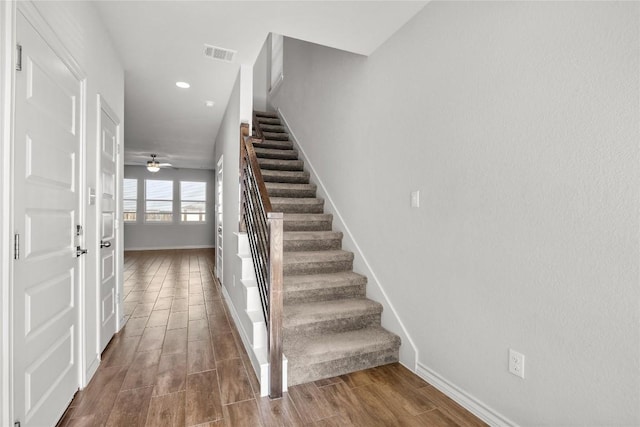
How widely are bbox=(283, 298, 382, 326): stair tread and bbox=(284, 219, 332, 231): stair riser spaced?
1.03 m

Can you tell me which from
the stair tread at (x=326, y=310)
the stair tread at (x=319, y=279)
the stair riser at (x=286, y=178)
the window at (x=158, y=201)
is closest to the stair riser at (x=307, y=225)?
the stair tread at (x=319, y=279)

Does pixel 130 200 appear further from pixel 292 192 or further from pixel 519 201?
pixel 519 201

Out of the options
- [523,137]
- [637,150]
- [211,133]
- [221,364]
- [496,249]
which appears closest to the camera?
[637,150]

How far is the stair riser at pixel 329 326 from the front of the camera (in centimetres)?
233

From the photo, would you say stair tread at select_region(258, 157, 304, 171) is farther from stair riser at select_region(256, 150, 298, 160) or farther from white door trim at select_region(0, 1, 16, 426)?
white door trim at select_region(0, 1, 16, 426)

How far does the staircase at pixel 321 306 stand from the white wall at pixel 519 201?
1.09 feet

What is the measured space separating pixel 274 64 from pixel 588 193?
6.61 m

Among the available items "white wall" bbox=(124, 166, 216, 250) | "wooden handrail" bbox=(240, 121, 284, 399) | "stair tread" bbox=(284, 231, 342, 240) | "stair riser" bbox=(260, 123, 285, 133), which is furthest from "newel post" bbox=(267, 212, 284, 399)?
"white wall" bbox=(124, 166, 216, 250)

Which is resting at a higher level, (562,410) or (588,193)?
(588,193)

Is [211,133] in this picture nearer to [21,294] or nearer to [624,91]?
[21,294]

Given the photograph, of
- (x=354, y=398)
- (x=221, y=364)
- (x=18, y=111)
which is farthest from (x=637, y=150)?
(x=221, y=364)

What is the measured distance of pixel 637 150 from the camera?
3.82ft

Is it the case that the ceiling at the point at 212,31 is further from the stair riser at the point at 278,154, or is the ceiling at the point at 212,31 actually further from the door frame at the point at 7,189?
the door frame at the point at 7,189

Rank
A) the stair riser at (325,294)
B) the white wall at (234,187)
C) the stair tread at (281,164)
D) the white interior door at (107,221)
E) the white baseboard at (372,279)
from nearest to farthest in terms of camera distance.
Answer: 1. the white baseboard at (372,279)
2. the white interior door at (107,221)
3. the stair riser at (325,294)
4. the white wall at (234,187)
5. the stair tread at (281,164)
